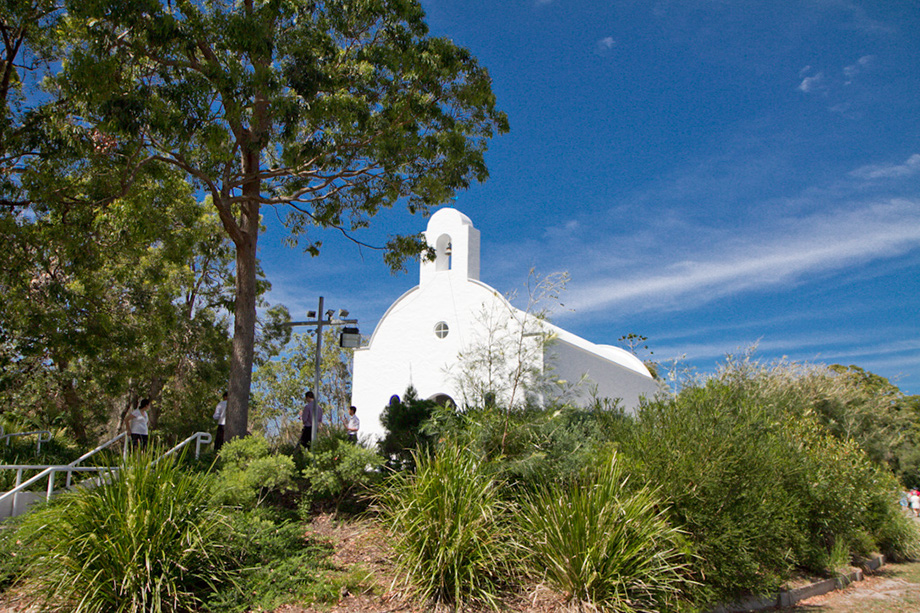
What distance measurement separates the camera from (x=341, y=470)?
846cm

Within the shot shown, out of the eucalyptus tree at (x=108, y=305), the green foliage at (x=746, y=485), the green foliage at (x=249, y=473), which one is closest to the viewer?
Answer: the green foliage at (x=746, y=485)

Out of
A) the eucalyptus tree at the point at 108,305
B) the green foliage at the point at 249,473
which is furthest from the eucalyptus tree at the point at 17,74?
the green foliage at the point at 249,473

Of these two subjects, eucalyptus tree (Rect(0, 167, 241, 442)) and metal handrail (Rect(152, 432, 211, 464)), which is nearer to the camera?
metal handrail (Rect(152, 432, 211, 464))

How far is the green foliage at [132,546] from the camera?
5.55 m

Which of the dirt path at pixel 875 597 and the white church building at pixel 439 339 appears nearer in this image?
the dirt path at pixel 875 597

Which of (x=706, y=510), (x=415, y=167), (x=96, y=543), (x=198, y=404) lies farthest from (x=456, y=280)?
(x=96, y=543)

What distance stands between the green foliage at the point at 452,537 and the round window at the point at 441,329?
40.2ft

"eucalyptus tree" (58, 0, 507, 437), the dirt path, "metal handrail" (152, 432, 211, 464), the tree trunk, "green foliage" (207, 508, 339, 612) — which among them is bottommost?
the dirt path

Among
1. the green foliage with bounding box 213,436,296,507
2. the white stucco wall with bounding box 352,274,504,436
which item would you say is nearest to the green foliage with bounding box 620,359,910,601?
the green foliage with bounding box 213,436,296,507

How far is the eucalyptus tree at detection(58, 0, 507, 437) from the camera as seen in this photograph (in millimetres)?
9180

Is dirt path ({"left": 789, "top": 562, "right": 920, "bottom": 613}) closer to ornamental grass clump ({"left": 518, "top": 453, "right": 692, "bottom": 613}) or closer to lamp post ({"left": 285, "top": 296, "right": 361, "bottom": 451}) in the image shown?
ornamental grass clump ({"left": 518, "top": 453, "right": 692, "bottom": 613})

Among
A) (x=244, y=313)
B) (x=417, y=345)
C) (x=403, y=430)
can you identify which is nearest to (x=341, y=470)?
(x=403, y=430)

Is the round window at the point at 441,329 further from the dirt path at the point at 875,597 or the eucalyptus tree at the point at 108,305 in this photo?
the dirt path at the point at 875,597

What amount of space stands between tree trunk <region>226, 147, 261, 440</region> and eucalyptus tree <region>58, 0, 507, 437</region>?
3cm
